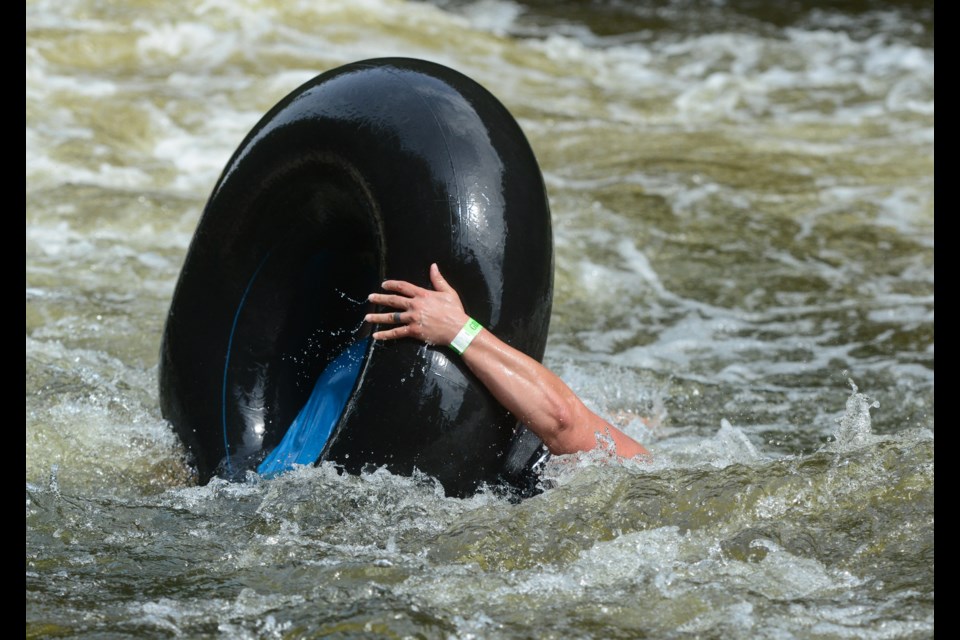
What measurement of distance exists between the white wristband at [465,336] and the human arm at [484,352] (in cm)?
1

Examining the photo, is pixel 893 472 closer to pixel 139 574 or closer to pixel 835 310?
pixel 139 574

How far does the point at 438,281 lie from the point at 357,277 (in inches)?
21.4

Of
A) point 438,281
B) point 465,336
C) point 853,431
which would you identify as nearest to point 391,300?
point 438,281

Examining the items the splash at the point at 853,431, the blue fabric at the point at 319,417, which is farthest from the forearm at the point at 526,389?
the splash at the point at 853,431

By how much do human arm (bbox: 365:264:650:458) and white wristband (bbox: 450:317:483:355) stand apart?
13 mm

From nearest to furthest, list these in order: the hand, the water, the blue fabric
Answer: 1. the water
2. the hand
3. the blue fabric

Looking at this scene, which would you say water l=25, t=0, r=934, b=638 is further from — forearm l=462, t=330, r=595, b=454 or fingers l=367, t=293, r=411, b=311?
fingers l=367, t=293, r=411, b=311

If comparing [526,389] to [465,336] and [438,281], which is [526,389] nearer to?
[465,336]

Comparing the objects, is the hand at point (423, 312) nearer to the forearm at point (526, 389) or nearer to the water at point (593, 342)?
the forearm at point (526, 389)

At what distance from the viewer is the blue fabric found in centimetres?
425

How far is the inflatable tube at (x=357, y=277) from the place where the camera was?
158 inches

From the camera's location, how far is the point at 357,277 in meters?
4.45

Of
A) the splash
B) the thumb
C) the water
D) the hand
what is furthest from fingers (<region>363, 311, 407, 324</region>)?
the splash

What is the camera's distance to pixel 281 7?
11859 mm
